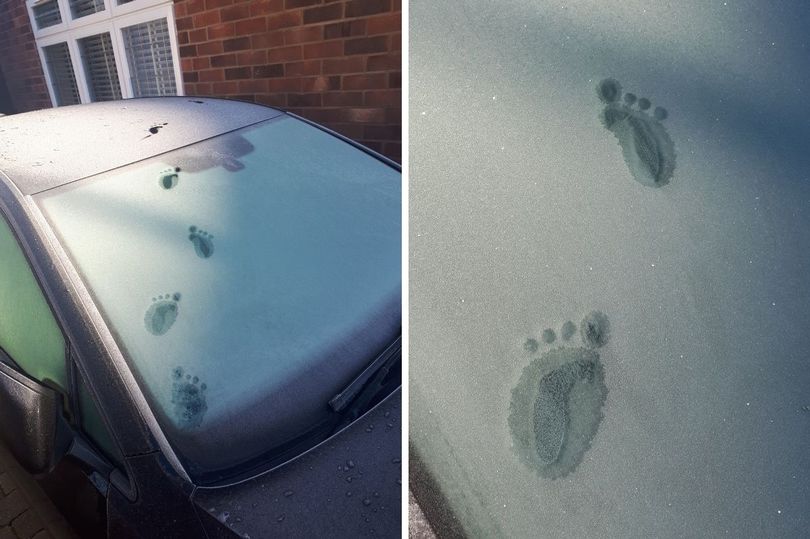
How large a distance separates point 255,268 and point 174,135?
0.57m

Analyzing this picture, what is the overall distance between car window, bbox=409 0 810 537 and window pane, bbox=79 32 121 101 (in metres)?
4.66

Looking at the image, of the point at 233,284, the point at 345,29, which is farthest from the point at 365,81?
the point at 233,284

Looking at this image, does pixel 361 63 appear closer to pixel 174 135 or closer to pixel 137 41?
pixel 174 135

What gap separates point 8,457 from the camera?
1.36 m

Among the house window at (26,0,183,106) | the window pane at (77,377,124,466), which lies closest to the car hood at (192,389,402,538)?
the window pane at (77,377,124,466)

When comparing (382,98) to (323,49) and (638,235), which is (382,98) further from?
(638,235)

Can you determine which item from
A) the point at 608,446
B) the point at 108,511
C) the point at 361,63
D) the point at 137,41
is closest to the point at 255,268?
the point at 108,511

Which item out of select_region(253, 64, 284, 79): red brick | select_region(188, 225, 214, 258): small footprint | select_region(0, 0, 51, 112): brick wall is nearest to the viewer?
select_region(188, 225, 214, 258): small footprint

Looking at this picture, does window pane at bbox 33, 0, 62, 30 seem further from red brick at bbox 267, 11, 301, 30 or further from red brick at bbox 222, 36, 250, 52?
red brick at bbox 267, 11, 301, 30

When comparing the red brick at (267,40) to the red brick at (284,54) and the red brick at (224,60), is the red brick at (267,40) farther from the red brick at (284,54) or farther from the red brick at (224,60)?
the red brick at (224,60)

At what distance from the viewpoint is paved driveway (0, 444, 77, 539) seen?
3.87 ft

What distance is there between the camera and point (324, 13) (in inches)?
89.7

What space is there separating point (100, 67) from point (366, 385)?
4.98 m

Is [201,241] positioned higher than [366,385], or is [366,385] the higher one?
[201,241]
